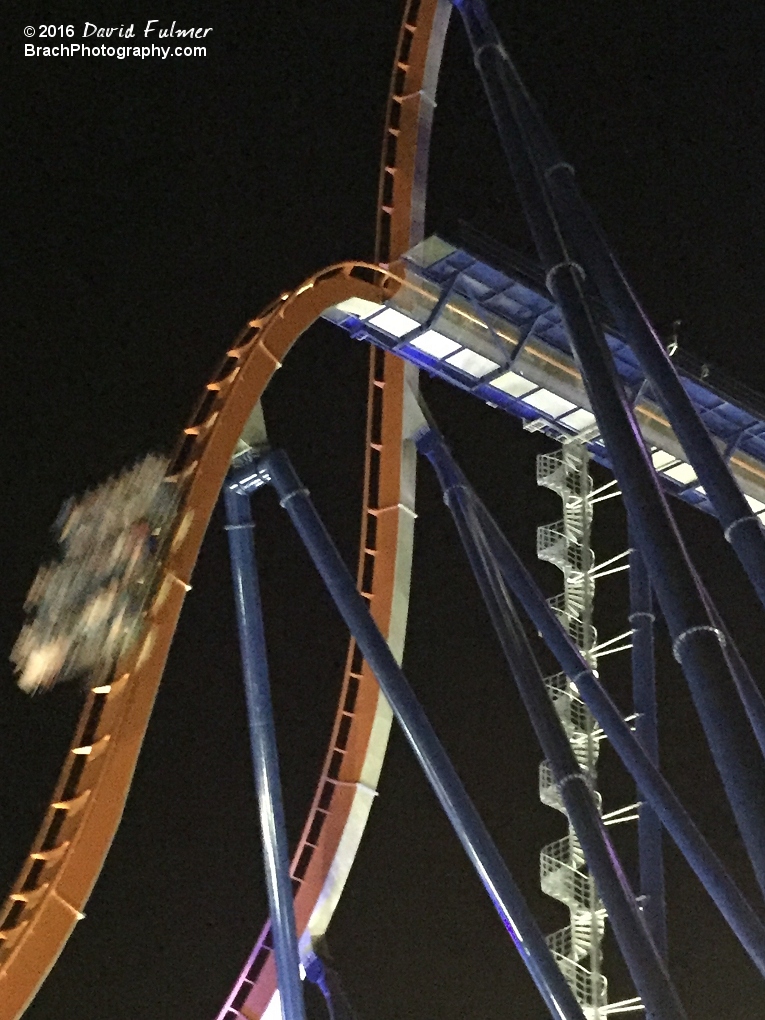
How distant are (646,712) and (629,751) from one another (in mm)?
2261

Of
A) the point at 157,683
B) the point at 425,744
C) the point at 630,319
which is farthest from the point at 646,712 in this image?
the point at 157,683

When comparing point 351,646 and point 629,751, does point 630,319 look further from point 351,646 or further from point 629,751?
point 351,646

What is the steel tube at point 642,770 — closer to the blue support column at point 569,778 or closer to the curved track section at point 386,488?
the blue support column at point 569,778

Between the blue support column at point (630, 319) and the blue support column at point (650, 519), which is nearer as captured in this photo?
the blue support column at point (650, 519)

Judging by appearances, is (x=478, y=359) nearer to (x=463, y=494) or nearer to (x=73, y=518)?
(x=463, y=494)

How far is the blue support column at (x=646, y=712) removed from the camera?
9.91m

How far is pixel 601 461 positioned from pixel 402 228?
292cm

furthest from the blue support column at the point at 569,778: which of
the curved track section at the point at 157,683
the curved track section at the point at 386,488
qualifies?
the curved track section at the point at 157,683

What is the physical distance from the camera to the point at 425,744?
9.87 metres

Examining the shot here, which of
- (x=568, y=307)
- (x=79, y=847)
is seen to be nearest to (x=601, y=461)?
(x=568, y=307)

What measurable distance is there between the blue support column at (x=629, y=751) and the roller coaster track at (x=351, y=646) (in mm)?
1474

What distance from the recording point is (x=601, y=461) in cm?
1309

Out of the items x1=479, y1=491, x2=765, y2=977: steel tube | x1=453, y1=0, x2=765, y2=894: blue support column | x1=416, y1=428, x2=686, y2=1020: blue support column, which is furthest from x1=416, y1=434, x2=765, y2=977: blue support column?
x1=453, y1=0, x2=765, y2=894: blue support column

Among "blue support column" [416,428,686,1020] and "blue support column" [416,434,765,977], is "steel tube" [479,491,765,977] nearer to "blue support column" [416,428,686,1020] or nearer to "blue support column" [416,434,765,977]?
→ "blue support column" [416,434,765,977]
